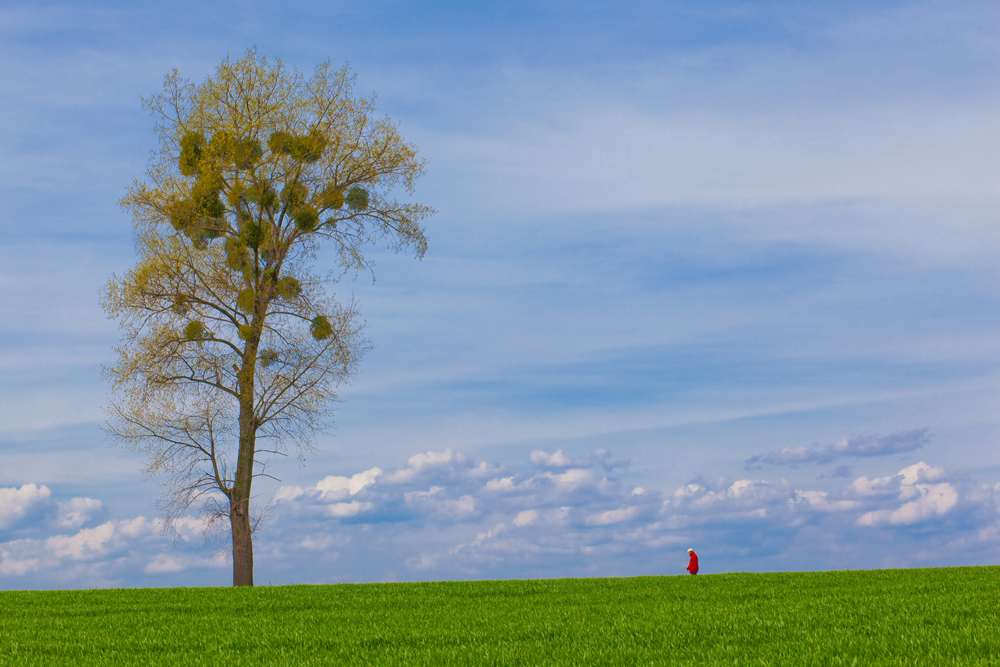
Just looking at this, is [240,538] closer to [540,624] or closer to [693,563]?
[693,563]

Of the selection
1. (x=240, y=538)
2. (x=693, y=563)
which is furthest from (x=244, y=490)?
(x=693, y=563)

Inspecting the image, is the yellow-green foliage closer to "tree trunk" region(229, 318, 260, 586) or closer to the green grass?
"tree trunk" region(229, 318, 260, 586)

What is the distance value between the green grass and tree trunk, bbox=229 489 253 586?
4.92 metres

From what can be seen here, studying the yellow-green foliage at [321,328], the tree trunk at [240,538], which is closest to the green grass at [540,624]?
the tree trunk at [240,538]

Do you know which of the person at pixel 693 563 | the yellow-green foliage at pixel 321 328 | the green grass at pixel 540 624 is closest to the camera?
the green grass at pixel 540 624

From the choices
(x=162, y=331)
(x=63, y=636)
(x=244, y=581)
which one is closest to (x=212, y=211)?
(x=162, y=331)

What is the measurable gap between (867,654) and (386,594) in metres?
11.1

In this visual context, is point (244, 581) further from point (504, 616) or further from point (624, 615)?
point (624, 615)

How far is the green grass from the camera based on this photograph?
882 cm

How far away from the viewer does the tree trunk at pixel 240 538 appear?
23172mm

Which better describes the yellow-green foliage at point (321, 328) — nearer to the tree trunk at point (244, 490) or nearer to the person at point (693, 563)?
the tree trunk at point (244, 490)

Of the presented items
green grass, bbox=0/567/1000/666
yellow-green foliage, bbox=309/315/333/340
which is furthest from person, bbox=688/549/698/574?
yellow-green foliage, bbox=309/315/333/340

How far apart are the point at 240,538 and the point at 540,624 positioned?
47.9 ft

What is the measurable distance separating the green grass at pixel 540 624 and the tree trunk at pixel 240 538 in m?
4.92
